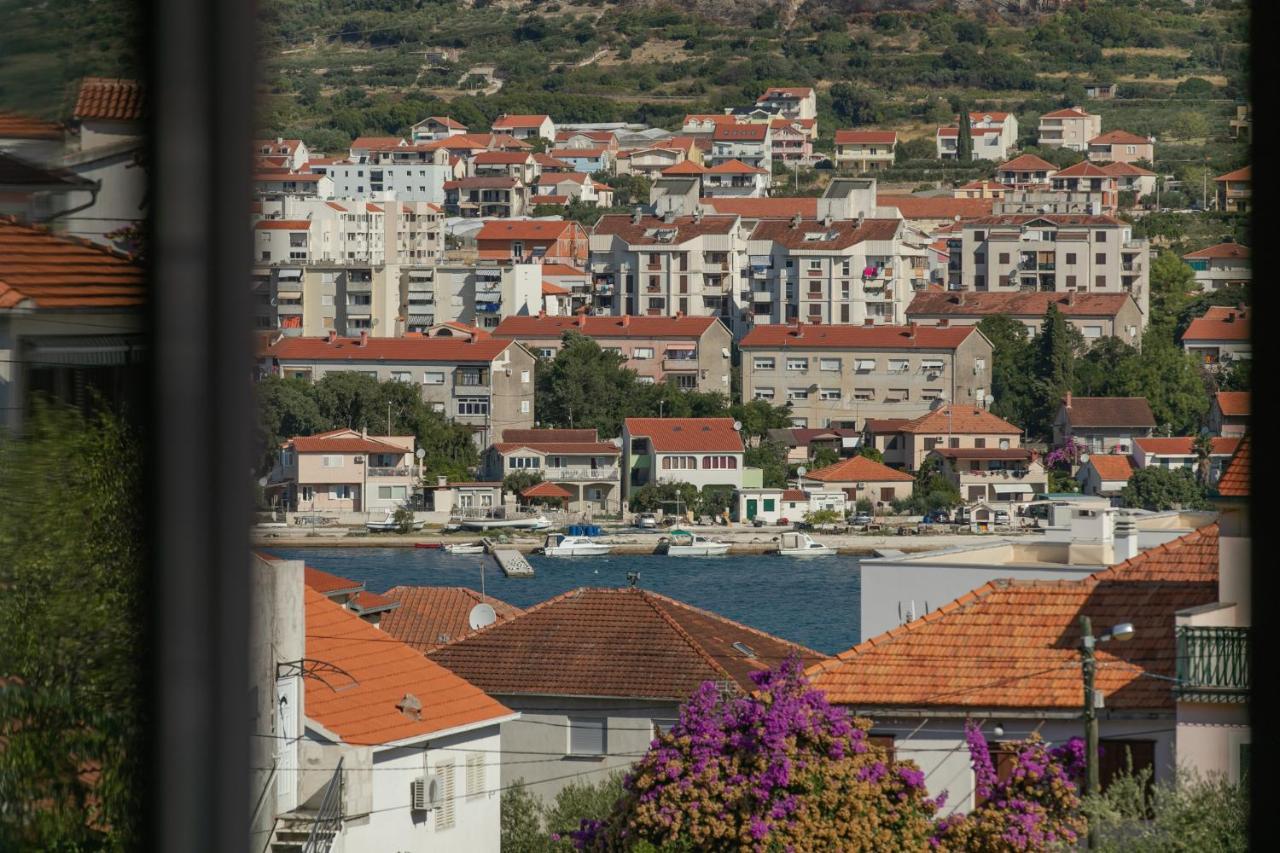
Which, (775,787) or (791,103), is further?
(791,103)

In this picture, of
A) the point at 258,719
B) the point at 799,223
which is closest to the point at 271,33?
the point at 258,719

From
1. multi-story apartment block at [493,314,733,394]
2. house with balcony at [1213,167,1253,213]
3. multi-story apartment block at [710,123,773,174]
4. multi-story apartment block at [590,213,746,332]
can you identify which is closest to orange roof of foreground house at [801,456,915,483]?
multi-story apartment block at [493,314,733,394]

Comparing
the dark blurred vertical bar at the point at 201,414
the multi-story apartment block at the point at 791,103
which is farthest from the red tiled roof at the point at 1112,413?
the dark blurred vertical bar at the point at 201,414

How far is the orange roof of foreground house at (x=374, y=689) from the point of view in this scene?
12.8 ft

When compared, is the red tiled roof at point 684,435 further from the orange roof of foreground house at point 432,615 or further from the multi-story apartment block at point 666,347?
the orange roof of foreground house at point 432,615

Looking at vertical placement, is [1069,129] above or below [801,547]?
above

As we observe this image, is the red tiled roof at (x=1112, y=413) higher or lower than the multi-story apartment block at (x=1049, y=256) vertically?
lower

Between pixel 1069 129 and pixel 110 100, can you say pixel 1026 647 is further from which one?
pixel 1069 129

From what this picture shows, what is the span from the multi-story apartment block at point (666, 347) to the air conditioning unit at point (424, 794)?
19552mm

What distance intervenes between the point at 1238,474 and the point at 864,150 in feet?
119

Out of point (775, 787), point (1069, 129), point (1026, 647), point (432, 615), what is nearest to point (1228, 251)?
point (775, 787)

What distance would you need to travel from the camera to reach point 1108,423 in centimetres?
2042

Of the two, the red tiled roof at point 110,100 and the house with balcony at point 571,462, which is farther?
the house with balcony at point 571,462

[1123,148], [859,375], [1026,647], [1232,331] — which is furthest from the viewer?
[1123,148]
